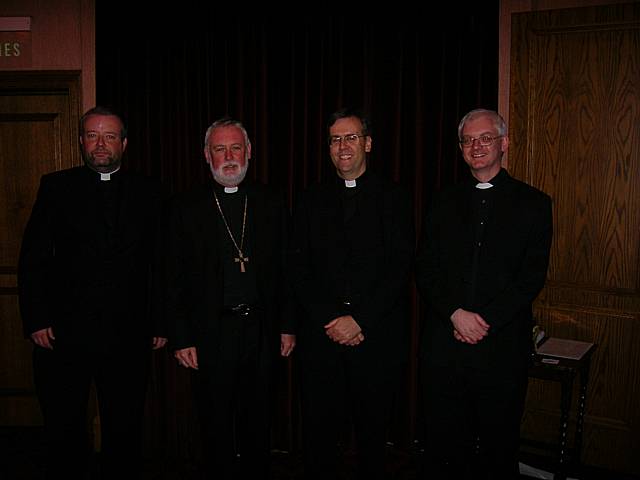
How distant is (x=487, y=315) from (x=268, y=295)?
0.99 metres

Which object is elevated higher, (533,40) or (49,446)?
(533,40)

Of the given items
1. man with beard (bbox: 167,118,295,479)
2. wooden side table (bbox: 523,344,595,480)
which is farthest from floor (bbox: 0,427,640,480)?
man with beard (bbox: 167,118,295,479)

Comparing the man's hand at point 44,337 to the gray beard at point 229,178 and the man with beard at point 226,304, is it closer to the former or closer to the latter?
the man with beard at point 226,304

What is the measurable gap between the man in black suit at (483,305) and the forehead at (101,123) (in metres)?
1.61

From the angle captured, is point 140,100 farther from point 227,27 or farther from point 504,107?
point 504,107

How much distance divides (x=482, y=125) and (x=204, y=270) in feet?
4.63

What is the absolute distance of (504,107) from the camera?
3.51m

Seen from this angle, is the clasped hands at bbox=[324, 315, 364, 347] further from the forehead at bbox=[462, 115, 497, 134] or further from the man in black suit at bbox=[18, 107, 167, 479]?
the forehead at bbox=[462, 115, 497, 134]

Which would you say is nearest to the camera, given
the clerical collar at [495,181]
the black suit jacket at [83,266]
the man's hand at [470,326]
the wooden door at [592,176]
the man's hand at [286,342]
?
the man's hand at [470,326]

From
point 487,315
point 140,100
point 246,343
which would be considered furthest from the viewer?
point 140,100

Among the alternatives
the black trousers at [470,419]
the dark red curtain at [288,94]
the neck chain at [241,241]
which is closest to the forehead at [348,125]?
the neck chain at [241,241]

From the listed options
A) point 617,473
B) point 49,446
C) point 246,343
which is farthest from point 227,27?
point 617,473

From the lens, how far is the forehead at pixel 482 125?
103 inches

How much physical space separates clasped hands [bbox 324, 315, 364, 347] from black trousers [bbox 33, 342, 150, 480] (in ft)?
3.18
